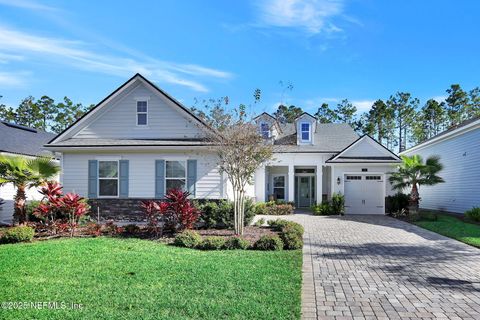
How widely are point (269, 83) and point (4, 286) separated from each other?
1169 centimetres

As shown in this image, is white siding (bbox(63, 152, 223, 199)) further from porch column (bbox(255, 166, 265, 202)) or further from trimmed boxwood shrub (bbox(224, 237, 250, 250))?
porch column (bbox(255, 166, 265, 202))

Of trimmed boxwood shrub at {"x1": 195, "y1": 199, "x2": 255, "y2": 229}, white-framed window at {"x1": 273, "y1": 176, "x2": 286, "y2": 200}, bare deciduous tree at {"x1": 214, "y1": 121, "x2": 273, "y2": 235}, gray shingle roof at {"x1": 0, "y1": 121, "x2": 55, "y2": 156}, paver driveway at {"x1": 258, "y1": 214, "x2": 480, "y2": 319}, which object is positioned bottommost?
paver driveway at {"x1": 258, "y1": 214, "x2": 480, "y2": 319}

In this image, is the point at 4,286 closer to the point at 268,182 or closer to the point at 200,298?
the point at 200,298

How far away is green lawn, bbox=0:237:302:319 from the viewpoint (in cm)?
533

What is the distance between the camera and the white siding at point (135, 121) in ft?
56.9

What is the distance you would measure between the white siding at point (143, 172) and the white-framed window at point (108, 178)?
1.11 ft

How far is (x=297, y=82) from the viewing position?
50.3 feet

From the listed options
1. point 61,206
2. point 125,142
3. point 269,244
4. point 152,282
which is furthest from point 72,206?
point 152,282

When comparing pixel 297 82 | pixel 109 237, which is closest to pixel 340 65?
pixel 297 82

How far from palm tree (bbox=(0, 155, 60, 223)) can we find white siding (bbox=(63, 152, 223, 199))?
9.11 feet

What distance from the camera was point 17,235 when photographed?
473 inches

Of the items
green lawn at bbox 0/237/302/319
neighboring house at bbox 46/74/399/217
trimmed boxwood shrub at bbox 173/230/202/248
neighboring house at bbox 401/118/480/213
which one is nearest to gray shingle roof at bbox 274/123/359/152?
neighboring house at bbox 401/118/480/213

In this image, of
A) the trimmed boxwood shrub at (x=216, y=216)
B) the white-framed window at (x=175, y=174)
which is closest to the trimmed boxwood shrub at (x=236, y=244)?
the trimmed boxwood shrub at (x=216, y=216)

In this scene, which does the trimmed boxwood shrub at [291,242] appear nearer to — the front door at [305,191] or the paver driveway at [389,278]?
the paver driveway at [389,278]
